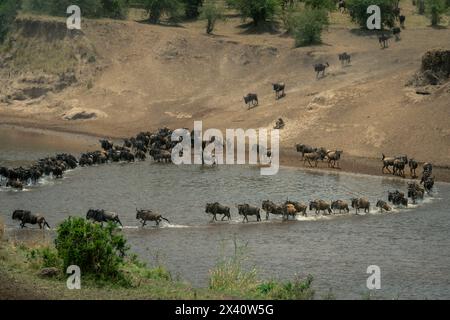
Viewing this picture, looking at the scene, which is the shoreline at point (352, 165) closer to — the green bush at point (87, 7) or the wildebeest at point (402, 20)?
the green bush at point (87, 7)

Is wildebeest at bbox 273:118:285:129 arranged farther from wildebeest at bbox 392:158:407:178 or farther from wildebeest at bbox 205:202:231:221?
wildebeest at bbox 205:202:231:221

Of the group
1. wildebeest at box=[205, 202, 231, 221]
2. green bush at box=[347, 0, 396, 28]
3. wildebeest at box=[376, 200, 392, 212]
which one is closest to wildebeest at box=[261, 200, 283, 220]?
wildebeest at box=[205, 202, 231, 221]

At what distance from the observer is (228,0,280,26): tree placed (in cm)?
6431

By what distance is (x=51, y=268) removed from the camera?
718 inches

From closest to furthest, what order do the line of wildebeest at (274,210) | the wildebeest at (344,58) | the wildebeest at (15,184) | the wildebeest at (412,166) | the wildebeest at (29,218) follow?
the wildebeest at (29,218), the line of wildebeest at (274,210), the wildebeest at (15,184), the wildebeest at (412,166), the wildebeest at (344,58)

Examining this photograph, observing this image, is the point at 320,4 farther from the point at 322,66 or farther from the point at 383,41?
the point at 322,66

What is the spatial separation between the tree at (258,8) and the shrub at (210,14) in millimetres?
1492

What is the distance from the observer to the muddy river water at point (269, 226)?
912 inches

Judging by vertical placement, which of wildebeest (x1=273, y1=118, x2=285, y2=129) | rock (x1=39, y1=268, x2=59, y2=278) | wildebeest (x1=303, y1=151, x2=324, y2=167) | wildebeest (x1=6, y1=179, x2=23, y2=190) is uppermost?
wildebeest (x1=273, y1=118, x2=285, y2=129)

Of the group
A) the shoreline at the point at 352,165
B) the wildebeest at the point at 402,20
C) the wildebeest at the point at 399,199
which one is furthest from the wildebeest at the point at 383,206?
the wildebeest at the point at 402,20

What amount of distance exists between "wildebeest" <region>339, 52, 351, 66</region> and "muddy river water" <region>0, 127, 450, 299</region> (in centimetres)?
1561

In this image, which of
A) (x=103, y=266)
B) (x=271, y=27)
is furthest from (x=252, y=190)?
(x=271, y=27)

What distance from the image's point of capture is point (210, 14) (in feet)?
212

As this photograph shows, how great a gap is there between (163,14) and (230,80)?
14.6 m
